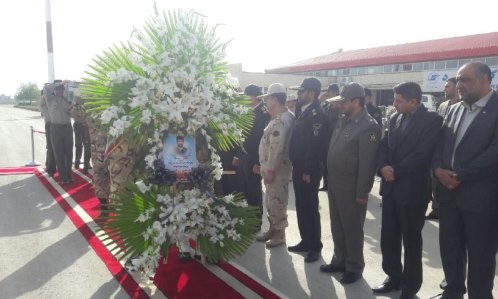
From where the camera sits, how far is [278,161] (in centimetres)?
462

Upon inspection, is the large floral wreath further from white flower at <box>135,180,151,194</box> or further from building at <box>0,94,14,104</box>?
building at <box>0,94,14,104</box>

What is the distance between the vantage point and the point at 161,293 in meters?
3.53

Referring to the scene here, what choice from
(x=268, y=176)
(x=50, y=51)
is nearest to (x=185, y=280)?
(x=268, y=176)

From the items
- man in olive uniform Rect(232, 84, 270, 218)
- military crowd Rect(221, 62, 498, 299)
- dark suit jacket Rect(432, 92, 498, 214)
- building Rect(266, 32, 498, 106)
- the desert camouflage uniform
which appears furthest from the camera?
building Rect(266, 32, 498, 106)

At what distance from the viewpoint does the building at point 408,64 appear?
27359 mm

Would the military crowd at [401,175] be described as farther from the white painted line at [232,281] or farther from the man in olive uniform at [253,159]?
the white painted line at [232,281]

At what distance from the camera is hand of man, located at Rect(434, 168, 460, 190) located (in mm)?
3027

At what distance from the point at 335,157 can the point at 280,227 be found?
1.38 m

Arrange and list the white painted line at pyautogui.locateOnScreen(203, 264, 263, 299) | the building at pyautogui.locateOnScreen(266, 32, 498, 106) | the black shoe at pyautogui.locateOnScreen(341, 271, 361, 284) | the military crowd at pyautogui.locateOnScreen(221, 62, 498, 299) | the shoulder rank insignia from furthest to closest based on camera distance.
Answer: the building at pyautogui.locateOnScreen(266, 32, 498, 106), the shoulder rank insignia, the black shoe at pyautogui.locateOnScreen(341, 271, 361, 284), the white painted line at pyautogui.locateOnScreen(203, 264, 263, 299), the military crowd at pyautogui.locateOnScreen(221, 62, 498, 299)

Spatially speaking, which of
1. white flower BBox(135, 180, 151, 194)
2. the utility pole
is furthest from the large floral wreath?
the utility pole

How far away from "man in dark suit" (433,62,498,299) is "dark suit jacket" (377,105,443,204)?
11 centimetres

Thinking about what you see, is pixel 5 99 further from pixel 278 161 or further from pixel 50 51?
pixel 278 161

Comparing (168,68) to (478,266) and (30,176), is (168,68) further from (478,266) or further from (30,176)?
(30,176)

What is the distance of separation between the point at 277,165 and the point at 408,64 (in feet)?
105
